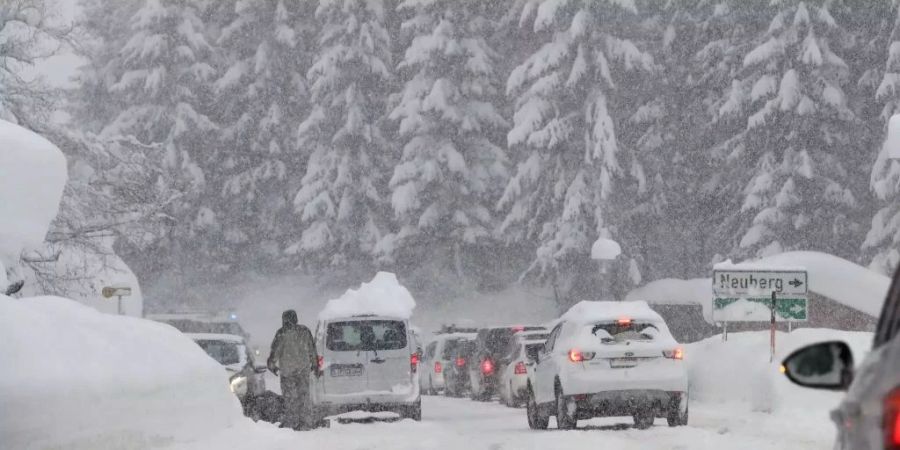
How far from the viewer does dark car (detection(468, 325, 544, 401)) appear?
101 ft

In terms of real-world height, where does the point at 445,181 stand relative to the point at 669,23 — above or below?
below

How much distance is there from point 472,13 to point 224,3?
11520 millimetres

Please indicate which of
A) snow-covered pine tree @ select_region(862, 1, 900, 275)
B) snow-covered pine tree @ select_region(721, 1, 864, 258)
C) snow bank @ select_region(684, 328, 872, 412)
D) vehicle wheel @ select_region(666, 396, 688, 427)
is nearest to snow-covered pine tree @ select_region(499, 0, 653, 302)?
snow-covered pine tree @ select_region(721, 1, 864, 258)

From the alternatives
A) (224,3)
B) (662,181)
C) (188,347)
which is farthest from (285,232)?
(188,347)

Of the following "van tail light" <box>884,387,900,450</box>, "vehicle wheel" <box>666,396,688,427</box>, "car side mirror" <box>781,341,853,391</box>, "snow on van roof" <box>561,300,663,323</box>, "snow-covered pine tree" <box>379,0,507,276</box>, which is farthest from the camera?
"snow-covered pine tree" <box>379,0,507,276</box>

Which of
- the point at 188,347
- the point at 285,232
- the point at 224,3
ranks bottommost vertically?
the point at 188,347

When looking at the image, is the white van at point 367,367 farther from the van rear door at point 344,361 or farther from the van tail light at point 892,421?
the van tail light at point 892,421

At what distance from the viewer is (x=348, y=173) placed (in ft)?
175

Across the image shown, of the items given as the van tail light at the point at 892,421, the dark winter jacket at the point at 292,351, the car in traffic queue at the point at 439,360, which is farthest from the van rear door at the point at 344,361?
the van tail light at the point at 892,421

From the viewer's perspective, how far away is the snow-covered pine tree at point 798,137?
45.1m

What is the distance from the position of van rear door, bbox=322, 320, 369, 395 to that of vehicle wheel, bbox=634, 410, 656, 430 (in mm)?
4467

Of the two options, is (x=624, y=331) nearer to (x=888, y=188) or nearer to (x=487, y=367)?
(x=487, y=367)

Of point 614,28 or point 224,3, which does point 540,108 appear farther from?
point 224,3

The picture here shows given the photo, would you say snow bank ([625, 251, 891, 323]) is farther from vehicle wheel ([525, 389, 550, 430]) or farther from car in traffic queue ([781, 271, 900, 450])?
car in traffic queue ([781, 271, 900, 450])
